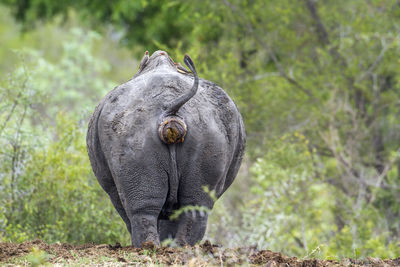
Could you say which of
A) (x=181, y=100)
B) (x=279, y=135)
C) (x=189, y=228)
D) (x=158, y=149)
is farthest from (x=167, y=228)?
(x=279, y=135)

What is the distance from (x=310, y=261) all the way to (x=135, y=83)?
81.9 inches

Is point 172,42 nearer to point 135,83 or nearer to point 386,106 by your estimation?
point 386,106

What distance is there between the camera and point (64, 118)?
32.3 ft

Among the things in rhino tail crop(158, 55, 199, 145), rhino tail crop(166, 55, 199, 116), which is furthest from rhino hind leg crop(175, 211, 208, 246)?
rhino tail crop(166, 55, 199, 116)

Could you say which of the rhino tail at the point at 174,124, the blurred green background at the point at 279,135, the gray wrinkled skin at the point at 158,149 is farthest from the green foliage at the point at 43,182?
the rhino tail at the point at 174,124

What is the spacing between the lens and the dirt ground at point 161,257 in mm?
4750

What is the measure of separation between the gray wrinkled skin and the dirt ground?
357 millimetres

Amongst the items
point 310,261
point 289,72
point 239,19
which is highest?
point 239,19

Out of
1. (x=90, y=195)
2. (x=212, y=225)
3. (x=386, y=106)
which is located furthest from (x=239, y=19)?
(x=90, y=195)

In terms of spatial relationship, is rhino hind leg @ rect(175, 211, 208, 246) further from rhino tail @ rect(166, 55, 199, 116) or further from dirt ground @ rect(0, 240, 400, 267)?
rhino tail @ rect(166, 55, 199, 116)

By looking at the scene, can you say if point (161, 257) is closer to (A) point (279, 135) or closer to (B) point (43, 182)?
(B) point (43, 182)

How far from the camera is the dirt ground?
475cm

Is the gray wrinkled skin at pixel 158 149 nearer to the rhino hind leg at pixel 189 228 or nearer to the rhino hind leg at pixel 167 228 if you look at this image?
the rhino hind leg at pixel 189 228

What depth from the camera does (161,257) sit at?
489cm
